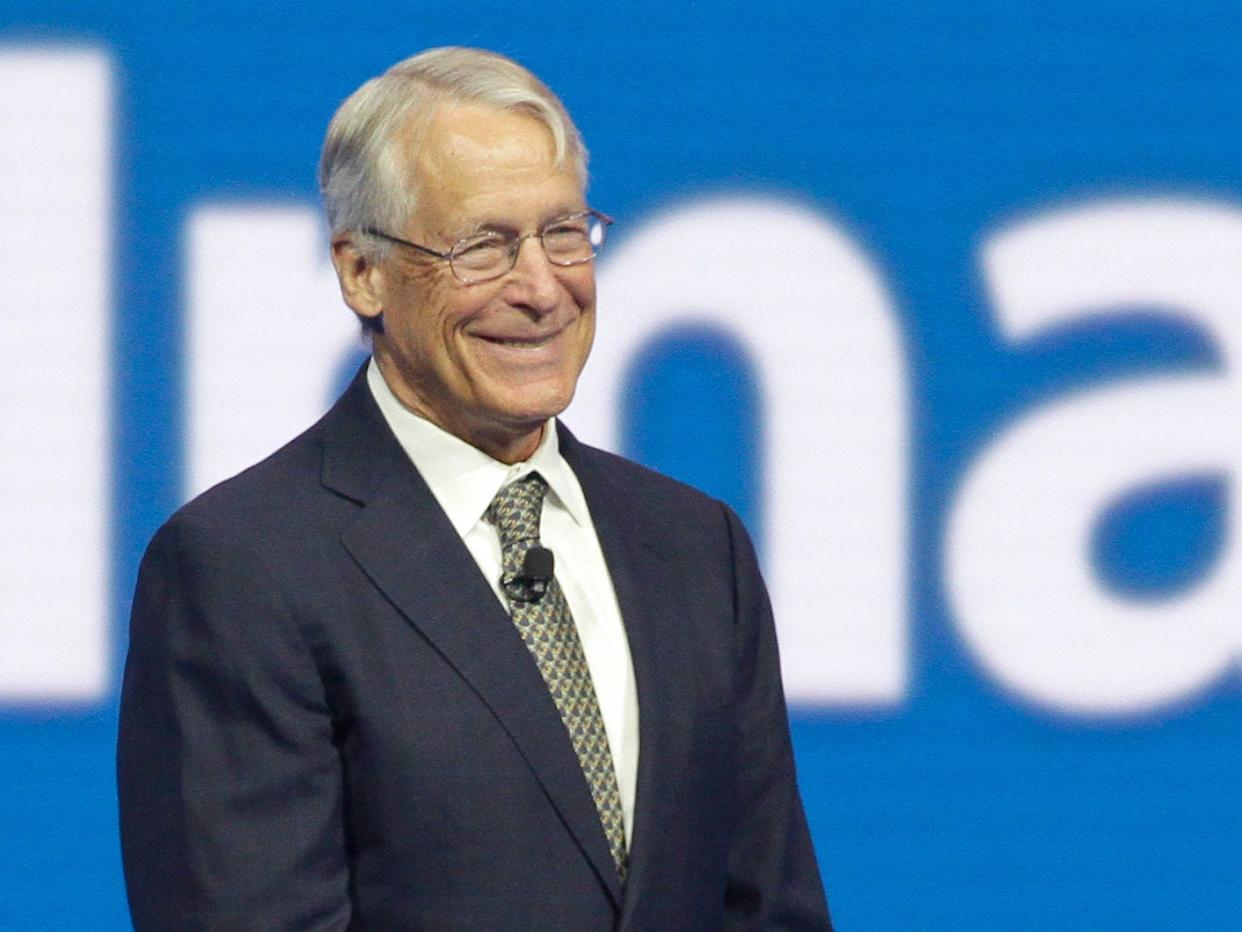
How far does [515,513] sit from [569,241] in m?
0.21

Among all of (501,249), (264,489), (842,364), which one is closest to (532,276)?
(501,249)

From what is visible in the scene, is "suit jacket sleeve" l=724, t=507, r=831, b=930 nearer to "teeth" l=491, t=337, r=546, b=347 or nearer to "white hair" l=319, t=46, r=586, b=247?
"teeth" l=491, t=337, r=546, b=347

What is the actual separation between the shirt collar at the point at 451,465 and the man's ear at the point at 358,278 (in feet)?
0.18

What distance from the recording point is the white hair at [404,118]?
1529 millimetres

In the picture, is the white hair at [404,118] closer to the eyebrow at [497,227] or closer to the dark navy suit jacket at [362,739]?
the eyebrow at [497,227]

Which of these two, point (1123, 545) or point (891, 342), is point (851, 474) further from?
point (1123, 545)

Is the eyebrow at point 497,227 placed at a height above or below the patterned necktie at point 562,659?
above

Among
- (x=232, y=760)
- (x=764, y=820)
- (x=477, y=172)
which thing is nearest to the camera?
(x=232, y=760)

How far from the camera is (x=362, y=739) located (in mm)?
1419

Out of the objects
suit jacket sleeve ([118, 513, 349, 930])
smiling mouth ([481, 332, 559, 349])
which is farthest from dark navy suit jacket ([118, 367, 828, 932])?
smiling mouth ([481, 332, 559, 349])

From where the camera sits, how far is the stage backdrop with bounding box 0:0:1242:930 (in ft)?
8.84

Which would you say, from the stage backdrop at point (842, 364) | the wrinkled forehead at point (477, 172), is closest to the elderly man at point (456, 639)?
the wrinkled forehead at point (477, 172)

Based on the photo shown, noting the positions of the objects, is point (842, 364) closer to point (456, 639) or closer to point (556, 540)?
point (556, 540)

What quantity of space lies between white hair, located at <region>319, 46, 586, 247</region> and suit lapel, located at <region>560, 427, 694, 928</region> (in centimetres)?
26
